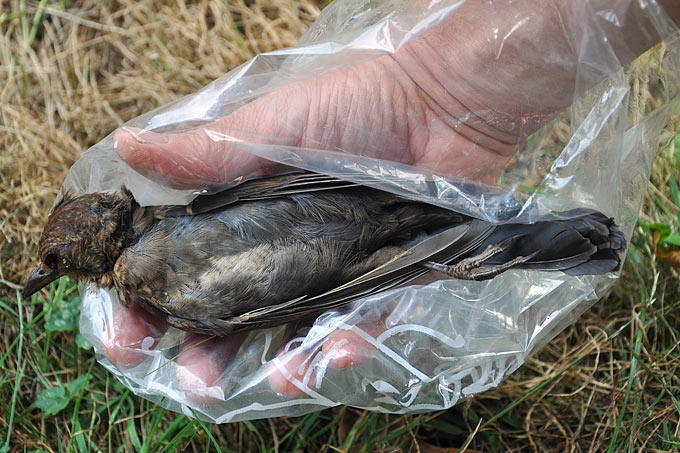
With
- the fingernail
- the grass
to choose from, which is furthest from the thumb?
the grass

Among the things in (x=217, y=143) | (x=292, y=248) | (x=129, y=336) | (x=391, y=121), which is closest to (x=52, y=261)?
(x=129, y=336)

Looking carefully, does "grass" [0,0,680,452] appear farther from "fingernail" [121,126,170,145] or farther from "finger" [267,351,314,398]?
"fingernail" [121,126,170,145]

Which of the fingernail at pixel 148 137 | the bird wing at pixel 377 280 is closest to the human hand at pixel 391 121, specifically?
the fingernail at pixel 148 137

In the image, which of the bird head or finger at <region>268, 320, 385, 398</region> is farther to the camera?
the bird head

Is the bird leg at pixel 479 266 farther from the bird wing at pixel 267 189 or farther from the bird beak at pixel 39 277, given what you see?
the bird beak at pixel 39 277

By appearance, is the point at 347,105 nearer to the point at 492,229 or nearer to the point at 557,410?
the point at 492,229

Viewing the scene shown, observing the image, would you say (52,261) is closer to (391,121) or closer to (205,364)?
(205,364)
